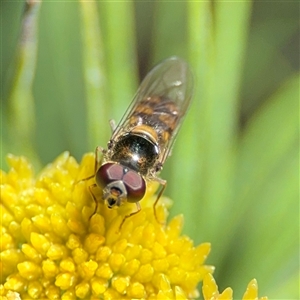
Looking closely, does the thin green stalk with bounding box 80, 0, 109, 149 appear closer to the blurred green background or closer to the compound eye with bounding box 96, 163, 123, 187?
the blurred green background

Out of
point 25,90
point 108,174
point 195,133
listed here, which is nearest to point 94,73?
point 25,90

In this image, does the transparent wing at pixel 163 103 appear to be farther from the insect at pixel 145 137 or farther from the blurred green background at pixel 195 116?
the blurred green background at pixel 195 116

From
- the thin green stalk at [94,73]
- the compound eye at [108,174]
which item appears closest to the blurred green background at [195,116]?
the thin green stalk at [94,73]

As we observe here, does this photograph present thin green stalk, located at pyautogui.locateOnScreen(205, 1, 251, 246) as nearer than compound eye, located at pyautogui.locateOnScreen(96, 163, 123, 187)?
No

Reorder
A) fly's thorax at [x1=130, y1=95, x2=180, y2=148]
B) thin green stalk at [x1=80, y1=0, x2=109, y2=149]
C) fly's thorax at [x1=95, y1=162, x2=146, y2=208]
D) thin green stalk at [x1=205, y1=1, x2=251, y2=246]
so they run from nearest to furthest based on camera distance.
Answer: fly's thorax at [x1=95, y1=162, x2=146, y2=208] → fly's thorax at [x1=130, y1=95, x2=180, y2=148] → thin green stalk at [x1=80, y1=0, x2=109, y2=149] → thin green stalk at [x1=205, y1=1, x2=251, y2=246]

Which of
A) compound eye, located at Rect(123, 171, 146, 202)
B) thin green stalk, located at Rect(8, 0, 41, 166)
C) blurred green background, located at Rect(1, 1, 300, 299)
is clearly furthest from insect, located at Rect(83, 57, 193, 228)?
thin green stalk, located at Rect(8, 0, 41, 166)

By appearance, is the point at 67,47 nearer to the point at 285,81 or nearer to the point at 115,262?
the point at 285,81

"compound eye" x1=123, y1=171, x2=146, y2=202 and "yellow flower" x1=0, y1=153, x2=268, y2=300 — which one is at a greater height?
"compound eye" x1=123, y1=171, x2=146, y2=202

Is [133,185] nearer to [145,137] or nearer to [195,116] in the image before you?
[145,137]

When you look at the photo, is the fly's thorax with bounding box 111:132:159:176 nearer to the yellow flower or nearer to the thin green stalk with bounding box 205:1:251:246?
the yellow flower

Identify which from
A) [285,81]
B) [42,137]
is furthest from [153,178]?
[285,81]

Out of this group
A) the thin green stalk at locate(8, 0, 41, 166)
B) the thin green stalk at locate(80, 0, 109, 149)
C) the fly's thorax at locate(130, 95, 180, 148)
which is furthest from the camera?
the thin green stalk at locate(80, 0, 109, 149)
